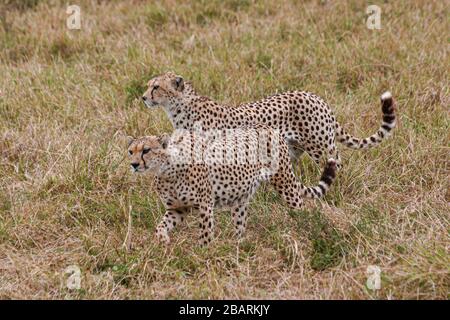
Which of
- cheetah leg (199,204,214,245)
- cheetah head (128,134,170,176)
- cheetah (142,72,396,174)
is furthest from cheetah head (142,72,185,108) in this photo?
cheetah leg (199,204,214,245)

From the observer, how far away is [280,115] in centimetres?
562

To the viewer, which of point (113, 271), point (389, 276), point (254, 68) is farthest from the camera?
point (254, 68)

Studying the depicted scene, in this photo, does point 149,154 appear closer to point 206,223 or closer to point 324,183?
point 206,223

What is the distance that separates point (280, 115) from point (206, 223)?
1.10m

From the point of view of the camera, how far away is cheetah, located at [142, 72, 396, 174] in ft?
18.2

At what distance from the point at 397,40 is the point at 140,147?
10.8 ft

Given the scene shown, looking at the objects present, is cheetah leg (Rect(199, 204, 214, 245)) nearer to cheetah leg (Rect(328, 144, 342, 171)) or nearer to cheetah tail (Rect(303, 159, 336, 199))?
cheetah tail (Rect(303, 159, 336, 199))

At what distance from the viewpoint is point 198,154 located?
16.1ft

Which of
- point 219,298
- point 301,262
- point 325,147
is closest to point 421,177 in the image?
point 325,147

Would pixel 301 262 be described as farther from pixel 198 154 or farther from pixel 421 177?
pixel 421 177

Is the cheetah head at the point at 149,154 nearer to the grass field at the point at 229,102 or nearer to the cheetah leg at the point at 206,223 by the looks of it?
the cheetah leg at the point at 206,223

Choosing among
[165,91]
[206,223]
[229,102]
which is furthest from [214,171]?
[229,102]

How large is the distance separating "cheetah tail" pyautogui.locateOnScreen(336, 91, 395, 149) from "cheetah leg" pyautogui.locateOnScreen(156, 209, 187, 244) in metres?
1.31

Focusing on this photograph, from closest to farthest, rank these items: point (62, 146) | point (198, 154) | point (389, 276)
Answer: point (389, 276), point (198, 154), point (62, 146)
